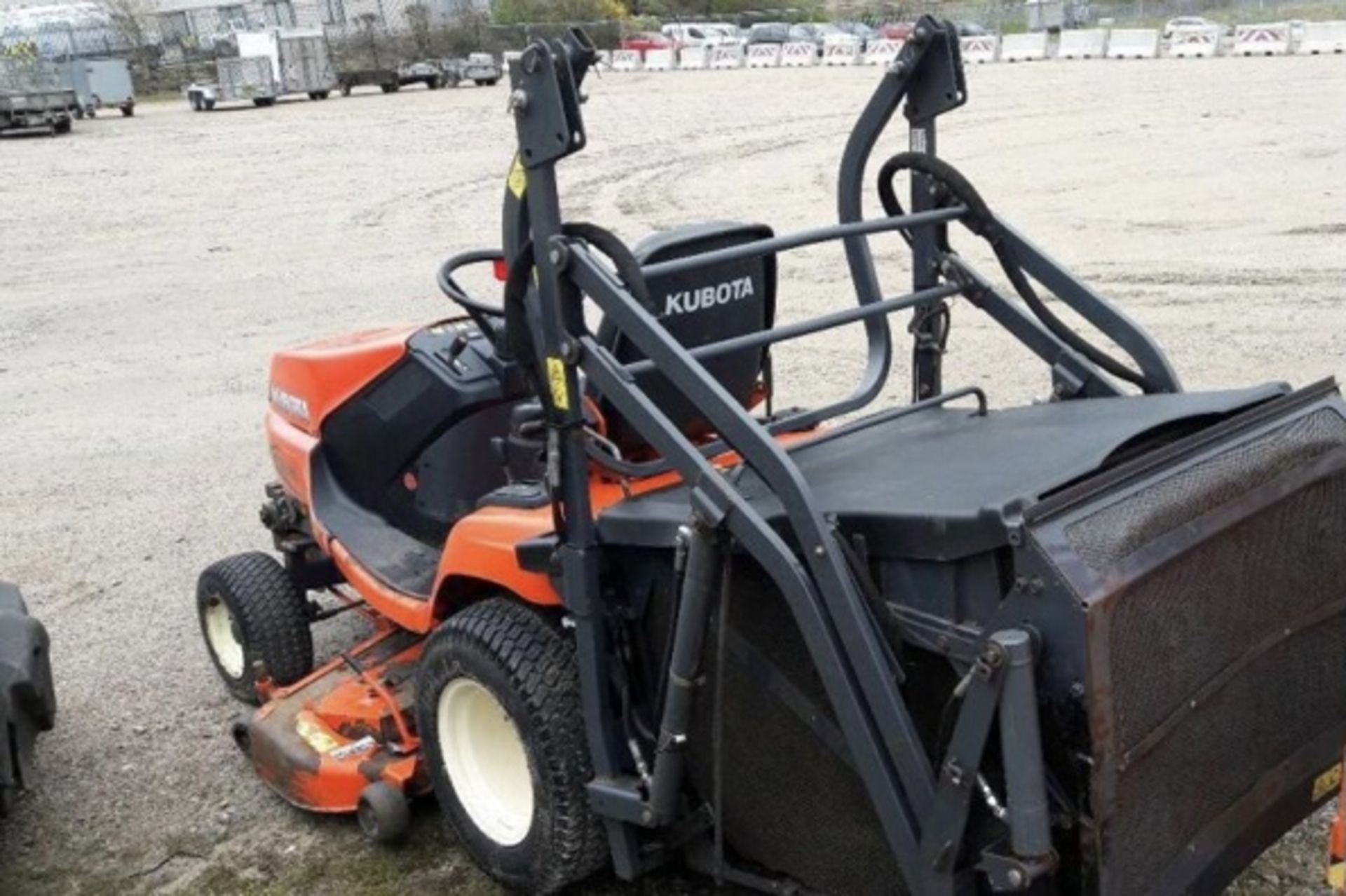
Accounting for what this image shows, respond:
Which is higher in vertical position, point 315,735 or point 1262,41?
point 315,735

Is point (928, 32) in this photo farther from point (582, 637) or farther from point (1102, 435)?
point (582, 637)

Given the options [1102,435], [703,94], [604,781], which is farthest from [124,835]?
[703,94]

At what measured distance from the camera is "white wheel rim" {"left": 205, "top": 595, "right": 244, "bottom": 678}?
440cm

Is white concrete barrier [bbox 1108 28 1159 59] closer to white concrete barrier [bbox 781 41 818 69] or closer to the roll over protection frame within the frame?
white concrete barrier [bbox 781 41 818 69]

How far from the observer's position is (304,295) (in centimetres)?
1104

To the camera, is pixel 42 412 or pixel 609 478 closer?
pixel 609 478

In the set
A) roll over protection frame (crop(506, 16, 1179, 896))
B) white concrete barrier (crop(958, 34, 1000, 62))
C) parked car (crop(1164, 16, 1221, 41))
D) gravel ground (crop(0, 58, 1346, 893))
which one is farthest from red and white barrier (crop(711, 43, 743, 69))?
roll over protection frame (crop(506, 16, 1179, 896))

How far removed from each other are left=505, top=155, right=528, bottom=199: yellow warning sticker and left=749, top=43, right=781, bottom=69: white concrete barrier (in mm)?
35636

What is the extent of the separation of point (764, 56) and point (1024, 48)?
722 cm

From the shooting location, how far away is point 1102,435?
2684 millimetres

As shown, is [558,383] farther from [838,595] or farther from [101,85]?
[101,85]

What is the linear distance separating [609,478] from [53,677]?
2513mm

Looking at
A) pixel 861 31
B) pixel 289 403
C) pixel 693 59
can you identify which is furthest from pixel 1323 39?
pixel 289 403

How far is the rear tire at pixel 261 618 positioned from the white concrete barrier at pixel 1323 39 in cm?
2862
